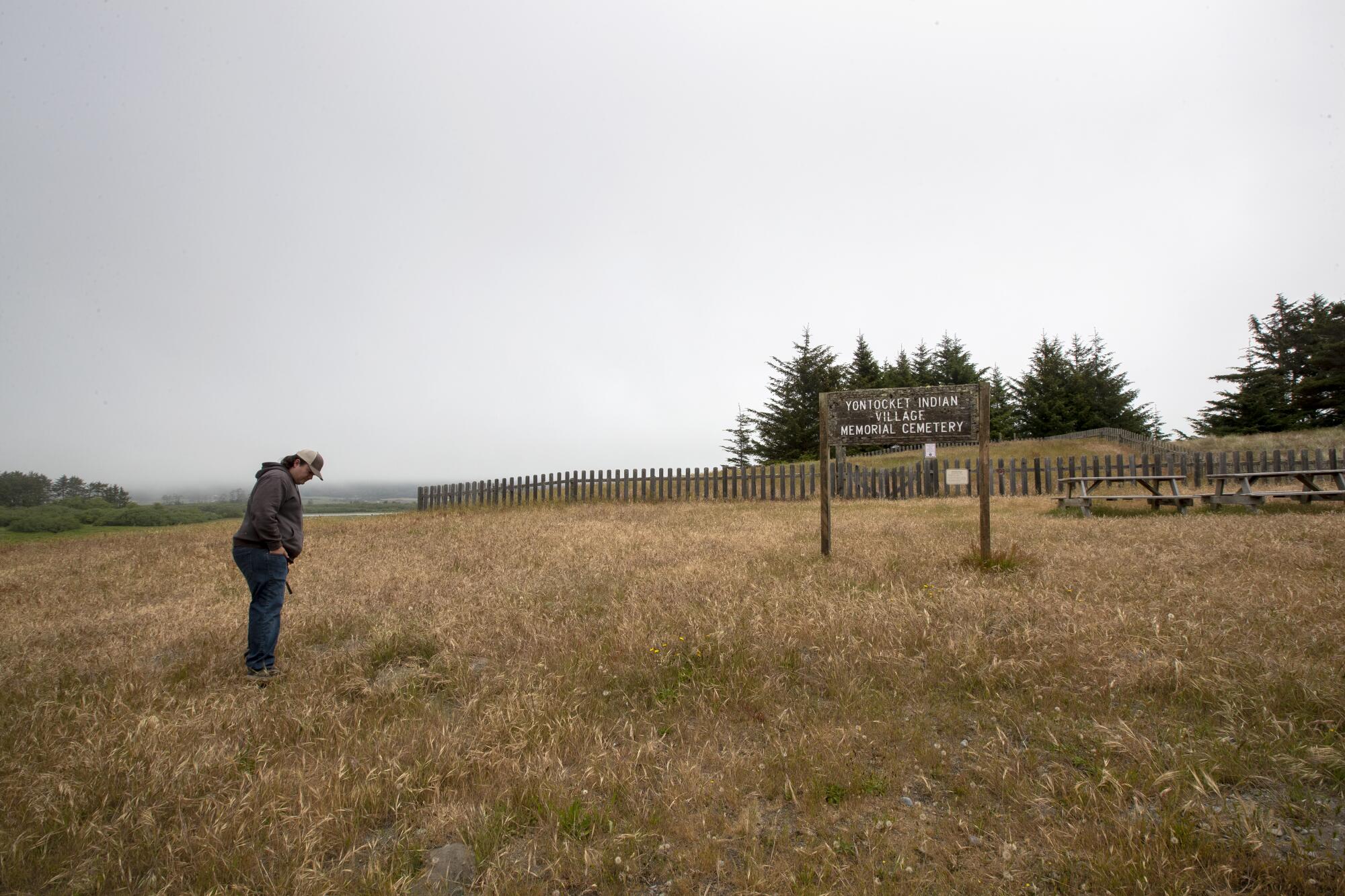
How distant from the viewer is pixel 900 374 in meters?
42.7

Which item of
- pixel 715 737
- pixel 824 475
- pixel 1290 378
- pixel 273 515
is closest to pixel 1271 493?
pixel 824 475

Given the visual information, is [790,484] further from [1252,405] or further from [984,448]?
[1252,405]

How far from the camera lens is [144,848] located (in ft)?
8.39

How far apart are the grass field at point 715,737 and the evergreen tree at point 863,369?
35677 millimetres

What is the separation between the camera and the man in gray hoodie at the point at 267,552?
188 inches

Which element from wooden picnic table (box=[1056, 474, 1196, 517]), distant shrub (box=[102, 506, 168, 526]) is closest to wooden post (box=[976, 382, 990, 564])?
wooden picnic table (box=[1056, 474, 1196, 517])

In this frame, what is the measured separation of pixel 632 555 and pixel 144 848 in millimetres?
6421

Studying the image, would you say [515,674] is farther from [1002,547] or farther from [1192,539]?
[1192,539]

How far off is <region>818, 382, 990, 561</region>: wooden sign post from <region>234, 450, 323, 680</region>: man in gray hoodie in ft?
20.9

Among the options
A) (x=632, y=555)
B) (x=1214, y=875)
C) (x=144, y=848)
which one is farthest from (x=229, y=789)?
(x=632, y=555)

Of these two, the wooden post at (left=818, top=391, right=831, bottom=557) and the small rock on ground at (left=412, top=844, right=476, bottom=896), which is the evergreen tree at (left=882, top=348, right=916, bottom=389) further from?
the small rock on ground at (left=412, top=844, right=476, bottom=896)

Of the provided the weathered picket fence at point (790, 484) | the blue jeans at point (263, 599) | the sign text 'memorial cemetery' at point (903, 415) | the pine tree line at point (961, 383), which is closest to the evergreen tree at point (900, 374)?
the pine tree line at point (961, 383)

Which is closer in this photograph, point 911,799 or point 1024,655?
point 911,799

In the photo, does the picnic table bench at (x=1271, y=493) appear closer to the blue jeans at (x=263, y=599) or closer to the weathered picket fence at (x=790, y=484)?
the weathered picket fence at (x=790, y=484)
